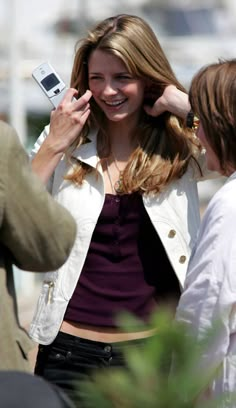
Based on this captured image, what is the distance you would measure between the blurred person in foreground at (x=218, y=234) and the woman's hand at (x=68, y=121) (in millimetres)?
580

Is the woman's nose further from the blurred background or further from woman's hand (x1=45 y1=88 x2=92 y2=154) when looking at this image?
the blurred background

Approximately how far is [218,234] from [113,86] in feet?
2.89

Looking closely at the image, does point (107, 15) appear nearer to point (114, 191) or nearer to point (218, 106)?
point (114, 191)

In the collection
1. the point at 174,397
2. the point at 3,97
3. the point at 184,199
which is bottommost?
the point at 3,97

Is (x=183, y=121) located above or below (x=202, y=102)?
below

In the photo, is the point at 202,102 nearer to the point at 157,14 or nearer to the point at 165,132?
the point at 165,132

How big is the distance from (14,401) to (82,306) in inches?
60.0

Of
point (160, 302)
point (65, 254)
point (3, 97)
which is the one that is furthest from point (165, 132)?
point (3, 97)

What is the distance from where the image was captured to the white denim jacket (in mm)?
3324

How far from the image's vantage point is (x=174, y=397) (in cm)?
137

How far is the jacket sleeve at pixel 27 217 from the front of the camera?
2273mm

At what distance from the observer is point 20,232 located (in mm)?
2314

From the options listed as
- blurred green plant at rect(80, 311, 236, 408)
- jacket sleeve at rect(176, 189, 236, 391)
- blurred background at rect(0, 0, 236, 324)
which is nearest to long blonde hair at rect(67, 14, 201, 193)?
jacket sleeve at rect(176, 189, 236, 391)

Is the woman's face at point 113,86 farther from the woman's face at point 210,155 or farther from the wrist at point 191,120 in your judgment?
the woman's face at point 210,155
